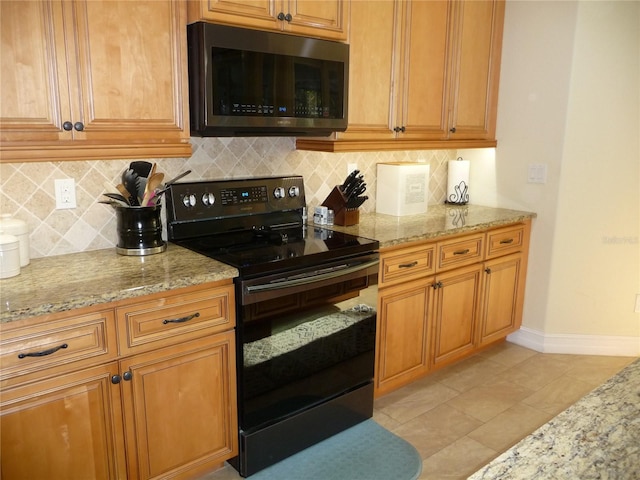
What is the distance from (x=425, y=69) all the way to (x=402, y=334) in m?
1.48

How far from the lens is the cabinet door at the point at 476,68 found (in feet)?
10.0

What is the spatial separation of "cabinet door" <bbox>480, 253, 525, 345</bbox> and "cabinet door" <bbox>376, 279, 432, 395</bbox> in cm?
58

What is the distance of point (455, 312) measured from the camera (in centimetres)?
297

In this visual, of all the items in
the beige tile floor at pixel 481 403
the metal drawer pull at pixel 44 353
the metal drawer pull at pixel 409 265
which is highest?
the metal drawer pull at pixel 409 265

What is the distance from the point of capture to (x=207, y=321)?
1.93 meters

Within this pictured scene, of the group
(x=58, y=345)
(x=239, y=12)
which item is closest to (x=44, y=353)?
(x=58, y=345)

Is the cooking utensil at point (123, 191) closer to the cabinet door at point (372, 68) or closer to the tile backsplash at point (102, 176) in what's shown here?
the tile backsplash at point (102, 176)

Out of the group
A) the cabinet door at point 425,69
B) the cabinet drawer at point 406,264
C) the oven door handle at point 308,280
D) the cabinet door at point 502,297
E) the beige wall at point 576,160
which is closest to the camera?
the oven door handle at point 308,280

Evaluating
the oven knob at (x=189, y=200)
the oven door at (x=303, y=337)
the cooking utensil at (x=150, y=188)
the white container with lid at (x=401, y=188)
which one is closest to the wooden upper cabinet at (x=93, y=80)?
the cooking utensil at (x=150, y=188)

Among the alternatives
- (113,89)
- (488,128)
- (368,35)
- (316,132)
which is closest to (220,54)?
(113,89)

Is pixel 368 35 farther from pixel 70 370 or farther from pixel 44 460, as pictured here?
pixel 44 460

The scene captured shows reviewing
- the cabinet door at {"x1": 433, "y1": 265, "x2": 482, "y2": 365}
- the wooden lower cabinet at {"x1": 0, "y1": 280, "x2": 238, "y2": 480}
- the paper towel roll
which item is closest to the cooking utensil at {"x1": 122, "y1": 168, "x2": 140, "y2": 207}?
the wooden lower cabinet at {"x1": 0, "y1": 280, "x2": 238, "y2": 480}

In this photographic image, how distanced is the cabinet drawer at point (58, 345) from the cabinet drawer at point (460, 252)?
1.75 m

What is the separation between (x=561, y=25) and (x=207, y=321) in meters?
2.73
